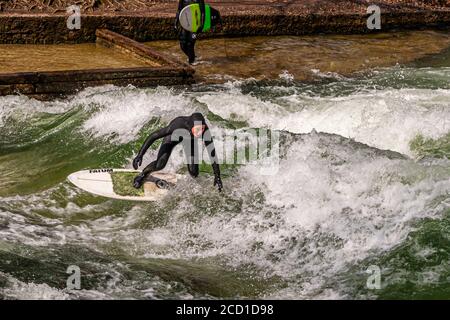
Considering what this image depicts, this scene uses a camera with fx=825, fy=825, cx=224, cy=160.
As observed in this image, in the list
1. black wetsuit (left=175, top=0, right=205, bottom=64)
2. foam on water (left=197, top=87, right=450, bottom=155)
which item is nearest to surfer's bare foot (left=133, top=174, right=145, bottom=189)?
foam on water (left=197, top=87, right=450, bottom=155)

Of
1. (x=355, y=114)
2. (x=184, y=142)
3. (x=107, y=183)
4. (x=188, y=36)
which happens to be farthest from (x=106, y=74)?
(x=355, y=114)

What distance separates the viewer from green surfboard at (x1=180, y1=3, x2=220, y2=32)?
14.2 metres

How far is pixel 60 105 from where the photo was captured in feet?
43.9

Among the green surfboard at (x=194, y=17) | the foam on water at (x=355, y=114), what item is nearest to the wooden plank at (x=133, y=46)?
the green surfboard at (x=194, y=17)

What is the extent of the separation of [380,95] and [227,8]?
5.13 m

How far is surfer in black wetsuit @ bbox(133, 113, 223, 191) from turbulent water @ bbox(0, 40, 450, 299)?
37cm

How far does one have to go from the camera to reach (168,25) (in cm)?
1694

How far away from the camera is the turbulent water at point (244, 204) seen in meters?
8.51

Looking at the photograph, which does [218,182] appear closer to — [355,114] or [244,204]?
[244,204]

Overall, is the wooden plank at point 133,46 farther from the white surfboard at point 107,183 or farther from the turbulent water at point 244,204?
the white surfboard at point 107,183

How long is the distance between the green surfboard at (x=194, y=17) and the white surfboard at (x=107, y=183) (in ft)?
12.9

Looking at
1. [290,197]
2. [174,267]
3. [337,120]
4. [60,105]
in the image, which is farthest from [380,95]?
[174,267]

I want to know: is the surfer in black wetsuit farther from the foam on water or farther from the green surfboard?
the green surfboard

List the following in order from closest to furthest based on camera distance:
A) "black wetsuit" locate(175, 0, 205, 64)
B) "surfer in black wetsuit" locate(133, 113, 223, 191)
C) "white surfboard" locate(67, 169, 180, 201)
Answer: "surfer in black wetsuit" locate(133, 113, 223, 191) < "white surfboard" locate(67, 169, 180, 201) < "black wetsuit" locate(175, 0, 205, 64)
